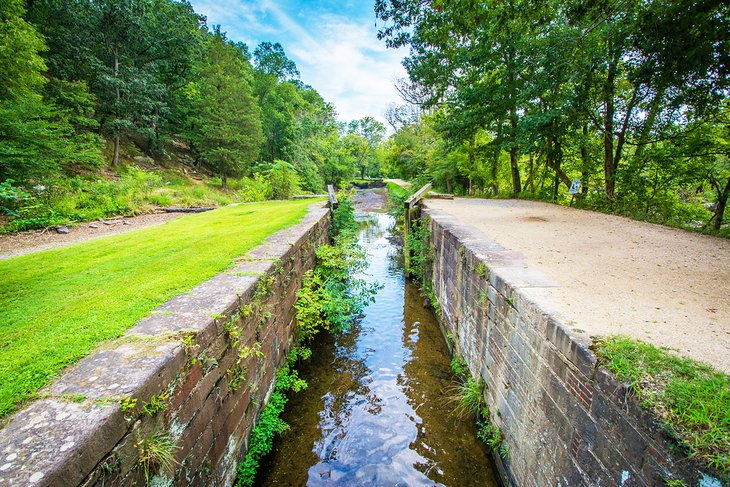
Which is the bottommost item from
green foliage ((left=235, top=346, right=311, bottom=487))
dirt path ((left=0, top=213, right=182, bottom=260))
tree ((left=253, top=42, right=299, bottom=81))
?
green foliage ((left=235, top=346, right=311, bottom=487))

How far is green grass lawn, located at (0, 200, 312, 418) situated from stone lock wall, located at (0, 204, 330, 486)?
17cm

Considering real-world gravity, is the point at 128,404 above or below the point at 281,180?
below

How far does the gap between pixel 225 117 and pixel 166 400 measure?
23854mm

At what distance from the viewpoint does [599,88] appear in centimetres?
870

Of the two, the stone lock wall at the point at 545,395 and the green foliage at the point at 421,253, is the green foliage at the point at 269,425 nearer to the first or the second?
the stone lock wall at the point at 545,395

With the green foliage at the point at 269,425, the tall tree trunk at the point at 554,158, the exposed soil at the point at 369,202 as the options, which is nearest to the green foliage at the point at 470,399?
the green foliage at the point at 269,425

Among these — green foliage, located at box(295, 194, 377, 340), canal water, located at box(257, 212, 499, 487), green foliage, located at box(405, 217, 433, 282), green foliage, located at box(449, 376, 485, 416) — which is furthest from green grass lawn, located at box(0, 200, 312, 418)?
green foliage, located at box(405, 217, 433, 282)

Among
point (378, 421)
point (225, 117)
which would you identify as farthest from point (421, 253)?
point (225, 117)

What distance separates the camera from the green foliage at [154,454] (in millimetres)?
1674

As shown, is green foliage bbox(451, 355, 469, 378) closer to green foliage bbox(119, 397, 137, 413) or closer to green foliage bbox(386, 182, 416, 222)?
green foliage bbox(119, 397, 137, 413)

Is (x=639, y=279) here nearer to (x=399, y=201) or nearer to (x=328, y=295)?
(x=328, y=295)

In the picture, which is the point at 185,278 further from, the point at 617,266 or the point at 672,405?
the point at 617,266

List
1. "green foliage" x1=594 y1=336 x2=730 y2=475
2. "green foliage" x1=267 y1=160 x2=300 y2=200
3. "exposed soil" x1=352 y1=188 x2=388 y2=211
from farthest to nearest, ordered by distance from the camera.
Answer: "exposed soil" x1=352 y1=188 x2=388 y2=211 < "green foliage" x1=267 y1=160 x2=300 y2=200 < "green foliage" x1=594 y1=336 x2=730 y2=475

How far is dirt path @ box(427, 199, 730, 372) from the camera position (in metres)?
2.22
